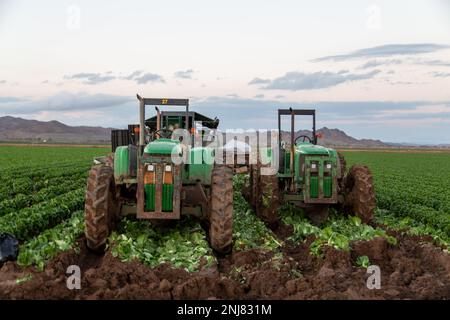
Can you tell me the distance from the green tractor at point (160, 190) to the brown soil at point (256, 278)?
533 mm

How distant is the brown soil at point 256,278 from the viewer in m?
6.66

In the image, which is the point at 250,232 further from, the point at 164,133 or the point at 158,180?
the point at 164,133

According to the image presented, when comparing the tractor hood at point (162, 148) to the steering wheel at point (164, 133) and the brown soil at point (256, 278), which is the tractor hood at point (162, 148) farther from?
the brown soil at point (256, 278)

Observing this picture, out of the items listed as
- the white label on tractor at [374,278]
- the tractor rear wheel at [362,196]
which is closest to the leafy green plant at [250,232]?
the white label on tractor at [374,278]

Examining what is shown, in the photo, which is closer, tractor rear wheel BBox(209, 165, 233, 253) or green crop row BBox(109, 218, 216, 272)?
green crop row BBox(109, 218, 216, 272)

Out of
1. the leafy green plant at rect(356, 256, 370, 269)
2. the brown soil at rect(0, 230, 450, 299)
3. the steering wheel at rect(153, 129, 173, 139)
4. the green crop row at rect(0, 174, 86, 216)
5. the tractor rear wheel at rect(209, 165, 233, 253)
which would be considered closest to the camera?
the brown soil at rect(0, 230, 450, 299)

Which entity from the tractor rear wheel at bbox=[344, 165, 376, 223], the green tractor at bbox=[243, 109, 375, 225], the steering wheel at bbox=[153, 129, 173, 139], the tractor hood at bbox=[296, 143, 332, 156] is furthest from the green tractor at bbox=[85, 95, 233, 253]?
the tractor rear wheel at bbox=[344, 165, 376, 223]

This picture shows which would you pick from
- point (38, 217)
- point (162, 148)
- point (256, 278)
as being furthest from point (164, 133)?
point (256, 278)

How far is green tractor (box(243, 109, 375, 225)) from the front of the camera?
11734mm

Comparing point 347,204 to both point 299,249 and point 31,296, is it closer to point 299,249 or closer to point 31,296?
point 299,249

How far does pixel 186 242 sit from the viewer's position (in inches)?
367

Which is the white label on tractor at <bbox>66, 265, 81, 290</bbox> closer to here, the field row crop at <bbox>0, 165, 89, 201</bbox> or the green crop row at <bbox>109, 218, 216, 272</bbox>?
the green crop row at <bbox>109, 218, 216, 272</bbox>
